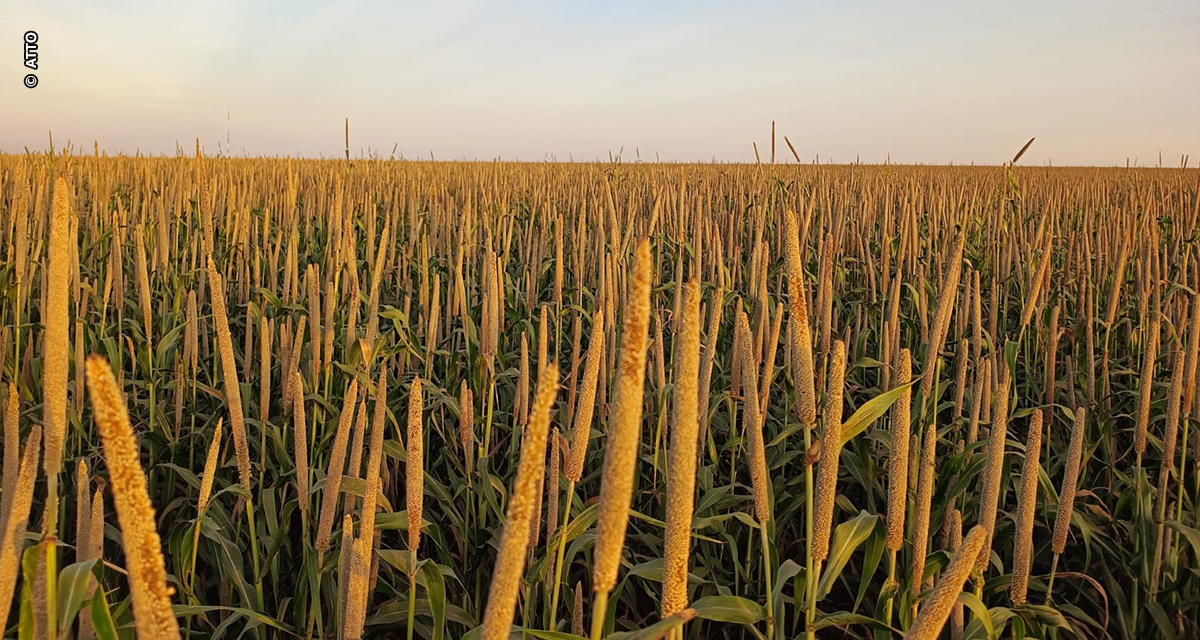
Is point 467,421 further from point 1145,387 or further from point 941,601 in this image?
point 1145,387

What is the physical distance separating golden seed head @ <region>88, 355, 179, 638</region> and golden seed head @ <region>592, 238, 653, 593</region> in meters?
0.33

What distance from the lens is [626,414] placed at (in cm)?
71

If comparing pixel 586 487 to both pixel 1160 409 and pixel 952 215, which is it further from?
pixel 952 215

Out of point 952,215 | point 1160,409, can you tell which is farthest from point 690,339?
point 952,215

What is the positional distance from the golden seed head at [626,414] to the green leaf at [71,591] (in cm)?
74

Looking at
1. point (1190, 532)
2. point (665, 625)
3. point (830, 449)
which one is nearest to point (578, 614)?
point (830, 449)

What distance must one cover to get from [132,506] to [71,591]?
605mm

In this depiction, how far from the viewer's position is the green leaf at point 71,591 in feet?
3.43

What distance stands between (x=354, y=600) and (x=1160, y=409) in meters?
2.72

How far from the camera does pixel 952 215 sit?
6.43 meters

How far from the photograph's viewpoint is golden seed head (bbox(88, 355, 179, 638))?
542 mm

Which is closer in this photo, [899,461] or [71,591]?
[71,591]

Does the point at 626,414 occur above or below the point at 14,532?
above

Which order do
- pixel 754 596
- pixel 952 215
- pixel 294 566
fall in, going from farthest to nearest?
pixel 952 215 < pixel 294 566 < pixel 754 596
